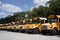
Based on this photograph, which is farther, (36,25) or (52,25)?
(36,25)

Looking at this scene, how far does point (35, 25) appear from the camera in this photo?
34.8 metres

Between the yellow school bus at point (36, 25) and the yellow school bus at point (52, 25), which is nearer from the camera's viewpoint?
the yellow school bus at point (52, 25)

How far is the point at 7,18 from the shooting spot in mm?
162250

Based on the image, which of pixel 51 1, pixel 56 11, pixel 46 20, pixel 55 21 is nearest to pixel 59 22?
pixel 55 21

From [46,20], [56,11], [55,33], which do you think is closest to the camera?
[55,33]

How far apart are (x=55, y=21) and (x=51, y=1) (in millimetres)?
49119

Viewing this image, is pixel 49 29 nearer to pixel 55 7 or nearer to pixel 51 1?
pixel 55 7

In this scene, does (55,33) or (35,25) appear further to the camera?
(35,25)

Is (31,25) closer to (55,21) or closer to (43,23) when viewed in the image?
(43,23)

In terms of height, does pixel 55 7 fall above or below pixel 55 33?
above

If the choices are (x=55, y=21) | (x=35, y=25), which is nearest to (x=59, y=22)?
(x=55, y=21)

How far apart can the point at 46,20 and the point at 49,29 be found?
2.59m

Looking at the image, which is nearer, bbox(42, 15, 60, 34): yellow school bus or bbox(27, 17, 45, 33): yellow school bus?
bbox(42, 15, 60, 34): yellow school bus

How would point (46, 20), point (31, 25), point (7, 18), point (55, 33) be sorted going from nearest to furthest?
point (55, 33)
point (46, 20)
point (31, 25)
point (7, 18)
